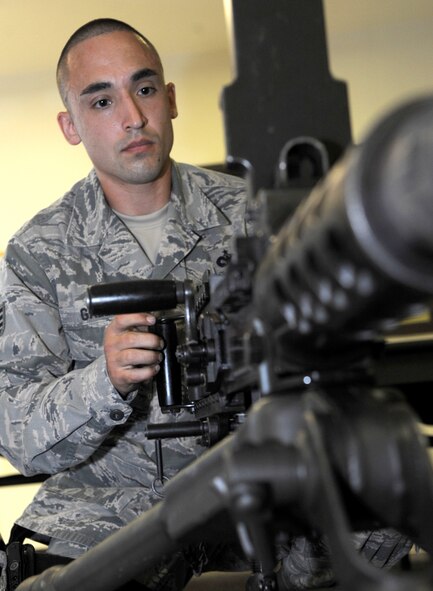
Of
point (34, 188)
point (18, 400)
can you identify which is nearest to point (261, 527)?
point (18, 400)

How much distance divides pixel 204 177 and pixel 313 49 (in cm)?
116

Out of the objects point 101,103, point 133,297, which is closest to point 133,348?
point 133,297

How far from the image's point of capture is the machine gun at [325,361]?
441 mm

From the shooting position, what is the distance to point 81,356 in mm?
1684

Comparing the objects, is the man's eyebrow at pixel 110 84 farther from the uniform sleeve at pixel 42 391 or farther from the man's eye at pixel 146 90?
Answer: the uniform sleeve at pixel 42 391

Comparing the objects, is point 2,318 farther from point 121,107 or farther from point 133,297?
point 133,297

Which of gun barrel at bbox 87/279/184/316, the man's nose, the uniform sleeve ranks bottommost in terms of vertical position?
the uniform sleeve

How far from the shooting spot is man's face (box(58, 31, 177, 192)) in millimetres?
1729

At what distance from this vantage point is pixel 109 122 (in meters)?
1.74

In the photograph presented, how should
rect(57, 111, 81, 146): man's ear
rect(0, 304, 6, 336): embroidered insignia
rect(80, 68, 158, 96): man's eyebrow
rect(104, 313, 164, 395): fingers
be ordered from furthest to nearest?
rect(57, 111, 81, 146): man's ear
rect(80, 68, 158, 96): man's eyebrow
rect(0, 304, 6, 336): embroidered insignia
rect(104, 313, 164, 395): fingers

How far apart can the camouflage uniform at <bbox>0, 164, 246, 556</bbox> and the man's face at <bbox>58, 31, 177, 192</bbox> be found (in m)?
0.08

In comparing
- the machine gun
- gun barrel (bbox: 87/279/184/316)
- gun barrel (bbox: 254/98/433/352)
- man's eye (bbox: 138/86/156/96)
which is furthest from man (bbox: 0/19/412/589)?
gun barrel (bbox: 254/98/433/352)

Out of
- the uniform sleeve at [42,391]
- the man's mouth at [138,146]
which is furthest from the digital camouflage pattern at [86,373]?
the man's mouth at [138,146]

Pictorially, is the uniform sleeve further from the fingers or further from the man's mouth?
the man's mouth
